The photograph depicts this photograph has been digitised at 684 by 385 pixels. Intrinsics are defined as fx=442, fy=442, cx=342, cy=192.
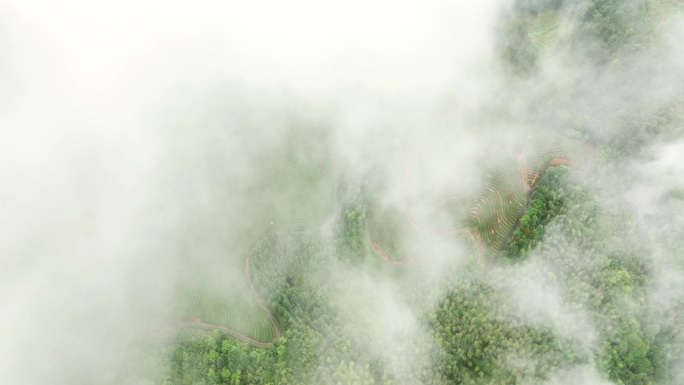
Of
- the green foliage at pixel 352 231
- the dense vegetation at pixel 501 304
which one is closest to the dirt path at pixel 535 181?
the dense vegetation at pixel 501 304

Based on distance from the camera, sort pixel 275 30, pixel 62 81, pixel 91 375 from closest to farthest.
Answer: pixel 91 375 < pixel 62 81 < pixel 275 30

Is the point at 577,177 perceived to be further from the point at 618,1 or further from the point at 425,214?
the point at 618,1

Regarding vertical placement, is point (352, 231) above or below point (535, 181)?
below

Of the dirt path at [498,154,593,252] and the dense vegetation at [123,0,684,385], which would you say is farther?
the dirt path at [498,154,593,252]

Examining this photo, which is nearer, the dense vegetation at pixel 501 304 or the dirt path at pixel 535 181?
the dense vegetation at pixel 501 304

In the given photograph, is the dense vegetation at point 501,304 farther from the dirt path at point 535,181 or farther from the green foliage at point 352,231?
the dirt path at point 535,181

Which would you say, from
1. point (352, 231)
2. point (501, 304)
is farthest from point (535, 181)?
point (352, 231)

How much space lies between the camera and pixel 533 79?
8475cm

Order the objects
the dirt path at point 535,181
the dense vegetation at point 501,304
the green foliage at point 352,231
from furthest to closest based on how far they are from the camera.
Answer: the dirt path at point 535,181 < the green foliage at point 352,231 < the dense vegetation at point 501,304

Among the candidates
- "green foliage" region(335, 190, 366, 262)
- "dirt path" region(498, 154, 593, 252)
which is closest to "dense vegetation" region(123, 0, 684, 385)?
"green foliage" region(335, 190, 366, 262)

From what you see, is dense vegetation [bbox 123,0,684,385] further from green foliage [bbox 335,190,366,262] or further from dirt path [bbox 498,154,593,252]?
dirt path [bbox 498,154,593,252]

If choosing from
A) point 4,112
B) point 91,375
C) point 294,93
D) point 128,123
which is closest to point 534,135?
point 294,93

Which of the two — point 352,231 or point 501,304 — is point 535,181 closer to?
point 501,304

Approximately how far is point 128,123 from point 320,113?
115 ft
